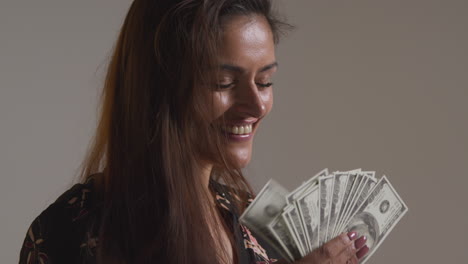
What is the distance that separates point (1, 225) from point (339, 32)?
2.01m

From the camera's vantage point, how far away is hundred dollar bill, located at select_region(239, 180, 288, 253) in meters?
1.56

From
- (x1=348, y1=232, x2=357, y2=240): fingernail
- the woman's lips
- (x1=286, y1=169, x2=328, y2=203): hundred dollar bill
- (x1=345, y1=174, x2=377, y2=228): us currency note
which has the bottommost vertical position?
(x1=348, y1=232, x2=357, y2=240): fingernail

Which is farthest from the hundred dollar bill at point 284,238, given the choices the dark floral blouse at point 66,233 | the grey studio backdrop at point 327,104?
the grey studio backdrop at point 327,104

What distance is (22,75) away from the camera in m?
3.09

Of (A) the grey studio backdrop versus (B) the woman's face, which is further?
(A) the grey studio backdrop

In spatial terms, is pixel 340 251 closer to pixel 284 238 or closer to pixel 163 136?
pixel 284 238

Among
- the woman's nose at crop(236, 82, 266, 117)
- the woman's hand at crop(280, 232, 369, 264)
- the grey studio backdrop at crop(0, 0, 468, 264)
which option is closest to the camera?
the woman's hand at crop(280, 232, 369, 264)

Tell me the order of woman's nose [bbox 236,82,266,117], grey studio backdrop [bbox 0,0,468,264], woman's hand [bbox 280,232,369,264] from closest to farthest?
woman's hand [bbox 280,232,369,264]
woman's nose [bbox 236,82,266,117]
grey studio backdrop [bbox 0,0,468,264]

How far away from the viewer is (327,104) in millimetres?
3703

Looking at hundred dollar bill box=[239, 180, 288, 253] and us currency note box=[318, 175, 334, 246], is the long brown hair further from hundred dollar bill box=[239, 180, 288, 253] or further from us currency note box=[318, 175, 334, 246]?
us currency note box=[318, 175, 334, 246]

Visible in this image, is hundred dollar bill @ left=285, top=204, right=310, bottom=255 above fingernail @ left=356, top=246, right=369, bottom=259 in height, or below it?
above

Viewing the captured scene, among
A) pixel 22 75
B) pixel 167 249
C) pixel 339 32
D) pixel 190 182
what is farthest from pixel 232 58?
pixel 339 32

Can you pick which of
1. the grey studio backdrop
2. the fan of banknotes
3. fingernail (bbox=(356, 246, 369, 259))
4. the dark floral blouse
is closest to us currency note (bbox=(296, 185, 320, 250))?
the fan of banknotes

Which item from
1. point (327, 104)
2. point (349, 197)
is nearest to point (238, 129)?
point (349, 197)
